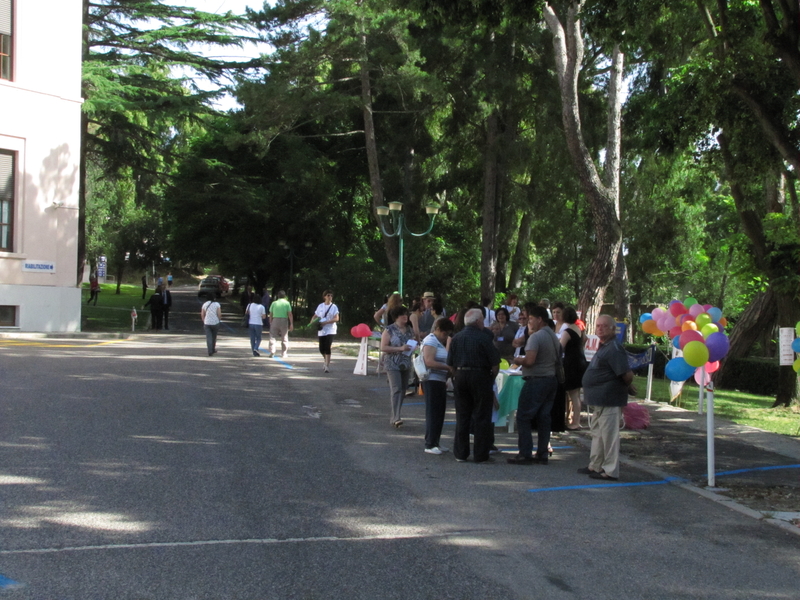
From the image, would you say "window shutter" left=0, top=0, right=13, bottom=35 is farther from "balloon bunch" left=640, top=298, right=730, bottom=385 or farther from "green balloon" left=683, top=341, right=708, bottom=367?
"green balloon" left=683, top=341, right=708, bottom=367

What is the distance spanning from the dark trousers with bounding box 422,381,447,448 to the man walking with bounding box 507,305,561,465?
893 mm

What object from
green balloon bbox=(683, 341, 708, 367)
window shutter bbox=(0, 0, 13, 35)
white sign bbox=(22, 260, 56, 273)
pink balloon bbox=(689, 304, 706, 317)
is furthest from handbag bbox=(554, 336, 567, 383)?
window shutter bbox=(0, 0, 13, 35)

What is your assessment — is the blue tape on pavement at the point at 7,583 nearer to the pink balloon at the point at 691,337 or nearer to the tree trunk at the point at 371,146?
the pink balloon at the point at 691,337

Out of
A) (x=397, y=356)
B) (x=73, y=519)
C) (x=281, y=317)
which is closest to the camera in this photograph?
(x=73, y=519)

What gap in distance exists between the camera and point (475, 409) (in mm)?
9367

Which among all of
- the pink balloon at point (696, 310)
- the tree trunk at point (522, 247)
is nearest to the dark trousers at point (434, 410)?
the pink balloon at point (696, 310)

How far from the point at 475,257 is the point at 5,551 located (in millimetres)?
35213

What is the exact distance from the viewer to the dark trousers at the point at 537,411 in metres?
9.49

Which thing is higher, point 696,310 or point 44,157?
point 44,157

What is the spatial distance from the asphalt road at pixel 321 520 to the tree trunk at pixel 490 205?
20.1m

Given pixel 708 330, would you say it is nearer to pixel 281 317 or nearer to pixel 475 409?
pixel 475 409

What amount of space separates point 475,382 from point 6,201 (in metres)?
22.3

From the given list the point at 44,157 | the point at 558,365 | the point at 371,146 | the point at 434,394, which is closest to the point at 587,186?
the point at 558,365

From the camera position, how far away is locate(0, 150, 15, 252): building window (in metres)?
26.5
